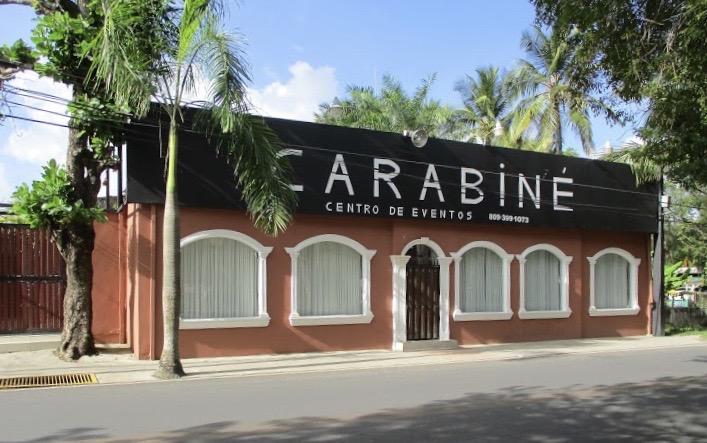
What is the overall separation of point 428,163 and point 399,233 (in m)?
1.96

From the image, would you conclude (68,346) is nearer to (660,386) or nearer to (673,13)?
(660,386)

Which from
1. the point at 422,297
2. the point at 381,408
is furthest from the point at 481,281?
the point at 381,408

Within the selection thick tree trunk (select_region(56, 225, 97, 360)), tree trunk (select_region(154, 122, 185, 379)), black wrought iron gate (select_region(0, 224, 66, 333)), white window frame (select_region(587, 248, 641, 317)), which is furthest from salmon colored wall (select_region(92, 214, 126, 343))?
white window frame (select_region(587, 248, 641, 317))

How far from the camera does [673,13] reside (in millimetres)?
8453

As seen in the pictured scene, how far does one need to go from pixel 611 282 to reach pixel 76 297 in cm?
1547

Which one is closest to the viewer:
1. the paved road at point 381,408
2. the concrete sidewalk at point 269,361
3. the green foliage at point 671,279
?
the paved road at point 381,408

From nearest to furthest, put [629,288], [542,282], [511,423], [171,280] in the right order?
[511,423] → [171,280] → [542,282] → [629,288]

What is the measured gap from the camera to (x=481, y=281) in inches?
743

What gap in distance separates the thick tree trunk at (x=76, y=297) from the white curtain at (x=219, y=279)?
6.54 feet

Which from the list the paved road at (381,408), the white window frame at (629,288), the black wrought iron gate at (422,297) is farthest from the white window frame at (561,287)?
the paved road at (381,408)

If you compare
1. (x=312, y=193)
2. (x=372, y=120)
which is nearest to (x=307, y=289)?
(x=312, y=193)

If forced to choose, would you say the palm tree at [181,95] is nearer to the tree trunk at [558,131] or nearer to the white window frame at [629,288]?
the white window frame at [629,288]

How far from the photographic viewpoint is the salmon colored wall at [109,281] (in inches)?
619

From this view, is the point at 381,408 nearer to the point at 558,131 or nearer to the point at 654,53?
the point at 654,53
